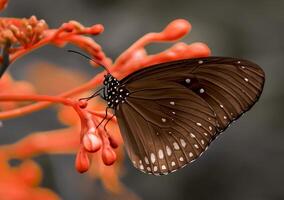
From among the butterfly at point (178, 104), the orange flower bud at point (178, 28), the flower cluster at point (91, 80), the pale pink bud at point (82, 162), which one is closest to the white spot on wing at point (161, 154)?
the butterfly at point (178, 104)

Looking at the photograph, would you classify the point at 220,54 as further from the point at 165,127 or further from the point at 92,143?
the point at 92,143

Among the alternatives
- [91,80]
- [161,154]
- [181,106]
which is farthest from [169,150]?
[91,80]

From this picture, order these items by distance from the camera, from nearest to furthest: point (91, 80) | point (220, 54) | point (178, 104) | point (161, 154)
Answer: point (91, 80)
point (161, 154)
point (178, 104)
point (220, 54)

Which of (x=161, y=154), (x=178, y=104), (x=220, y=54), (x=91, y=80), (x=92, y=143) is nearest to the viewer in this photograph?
(x=92, y=143)

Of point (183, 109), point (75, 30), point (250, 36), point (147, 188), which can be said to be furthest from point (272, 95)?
point (75, 30)

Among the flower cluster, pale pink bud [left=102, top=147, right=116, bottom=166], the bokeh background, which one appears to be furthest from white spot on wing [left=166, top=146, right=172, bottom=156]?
the bokeh background

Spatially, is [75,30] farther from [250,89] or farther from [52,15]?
[52,15]

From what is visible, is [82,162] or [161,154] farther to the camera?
[161,154]
